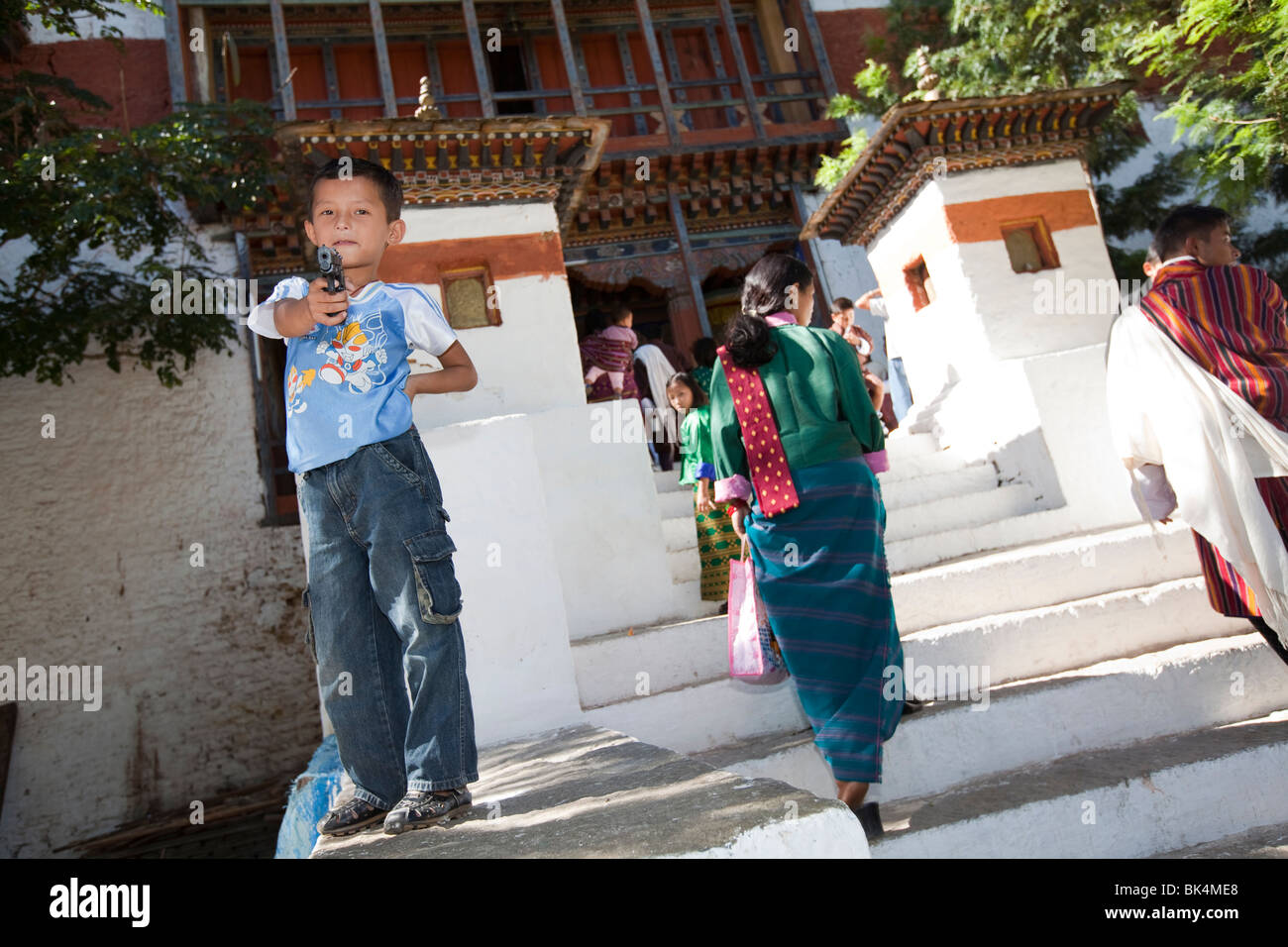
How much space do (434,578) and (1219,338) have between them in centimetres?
293

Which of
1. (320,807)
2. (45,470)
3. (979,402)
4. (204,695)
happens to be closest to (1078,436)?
(979,402)

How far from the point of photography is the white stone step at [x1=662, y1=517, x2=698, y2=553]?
5.23 m

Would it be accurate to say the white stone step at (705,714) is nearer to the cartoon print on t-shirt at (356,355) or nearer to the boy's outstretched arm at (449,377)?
the boy's outstretched arm at (449,377)

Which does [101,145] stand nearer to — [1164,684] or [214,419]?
[214,419]

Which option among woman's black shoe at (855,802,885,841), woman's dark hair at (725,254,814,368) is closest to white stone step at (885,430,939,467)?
woman's dark hair at (725,254,814,368)

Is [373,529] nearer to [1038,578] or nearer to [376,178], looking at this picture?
[376,178]

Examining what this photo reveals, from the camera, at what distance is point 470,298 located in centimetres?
586

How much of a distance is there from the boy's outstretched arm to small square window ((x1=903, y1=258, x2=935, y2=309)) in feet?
18.3

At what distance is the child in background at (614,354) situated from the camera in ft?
26.2

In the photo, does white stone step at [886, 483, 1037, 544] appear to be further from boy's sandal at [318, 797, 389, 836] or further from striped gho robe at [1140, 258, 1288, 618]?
boy's sandal at [318, 797, 389, 836]

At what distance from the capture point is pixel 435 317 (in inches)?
88.5

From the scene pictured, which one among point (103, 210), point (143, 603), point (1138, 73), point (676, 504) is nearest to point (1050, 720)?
point (676, 504)

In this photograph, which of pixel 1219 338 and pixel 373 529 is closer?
pixel 373 529
